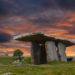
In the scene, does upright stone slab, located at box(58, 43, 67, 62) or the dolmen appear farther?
upright stone slab, located at box(58, 43, 67, 62)

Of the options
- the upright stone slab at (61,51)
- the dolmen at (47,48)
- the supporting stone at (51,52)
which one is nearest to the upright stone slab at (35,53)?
the dolmen at (47,48)

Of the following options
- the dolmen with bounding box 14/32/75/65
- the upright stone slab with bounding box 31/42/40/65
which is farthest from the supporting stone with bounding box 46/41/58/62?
the upright stone slab with bounding box 31/42/40/65

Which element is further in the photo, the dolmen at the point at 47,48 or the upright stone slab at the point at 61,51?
the upright stone slab at the point at 61,51

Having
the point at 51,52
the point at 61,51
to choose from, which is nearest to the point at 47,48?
the point at 51,52

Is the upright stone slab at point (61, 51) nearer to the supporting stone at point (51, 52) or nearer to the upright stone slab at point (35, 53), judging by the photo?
the supporting stone at point (51, 52)

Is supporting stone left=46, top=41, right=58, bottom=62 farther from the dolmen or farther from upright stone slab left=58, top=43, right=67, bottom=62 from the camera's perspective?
upright stone slab left=58, top=43, right=67, bottom=62

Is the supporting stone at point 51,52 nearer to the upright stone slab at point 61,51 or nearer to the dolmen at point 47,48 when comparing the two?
the dolmen at point 47,48

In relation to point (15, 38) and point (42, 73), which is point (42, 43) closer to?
point (15, 38)

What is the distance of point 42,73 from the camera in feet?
31.0

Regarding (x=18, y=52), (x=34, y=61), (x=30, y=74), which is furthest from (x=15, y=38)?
(x=18, y=52)

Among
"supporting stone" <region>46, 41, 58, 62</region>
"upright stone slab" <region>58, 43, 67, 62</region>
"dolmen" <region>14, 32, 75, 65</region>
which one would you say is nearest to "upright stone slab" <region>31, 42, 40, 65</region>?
"dolmen" <region>14, 32, 75, 65</region>

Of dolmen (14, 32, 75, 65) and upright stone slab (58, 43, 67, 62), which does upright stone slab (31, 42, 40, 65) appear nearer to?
dolmen (14, 32, 75, 65)

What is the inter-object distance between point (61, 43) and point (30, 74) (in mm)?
13353

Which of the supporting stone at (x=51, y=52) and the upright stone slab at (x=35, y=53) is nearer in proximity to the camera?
the supporting stone at (x=51, y=52)
